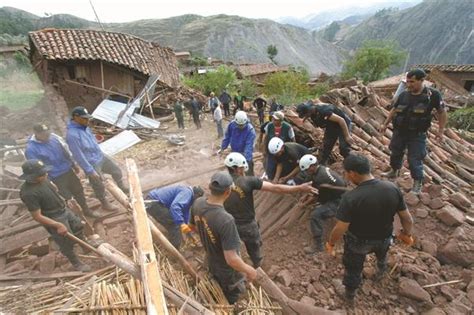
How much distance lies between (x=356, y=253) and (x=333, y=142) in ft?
7.44

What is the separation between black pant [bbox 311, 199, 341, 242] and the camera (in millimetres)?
3936

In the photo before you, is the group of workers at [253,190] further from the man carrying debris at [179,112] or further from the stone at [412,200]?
the man carrying debris at [179,112]

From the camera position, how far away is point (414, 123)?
13.0ft

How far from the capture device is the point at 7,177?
6.01 metres

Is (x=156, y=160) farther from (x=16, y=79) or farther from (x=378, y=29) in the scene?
(x=378, y=29)

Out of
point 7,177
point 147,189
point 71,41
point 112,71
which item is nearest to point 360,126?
point 147,189

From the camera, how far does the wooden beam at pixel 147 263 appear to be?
195 cm

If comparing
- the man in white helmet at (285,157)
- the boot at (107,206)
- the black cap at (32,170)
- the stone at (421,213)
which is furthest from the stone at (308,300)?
the boot at (107,206)

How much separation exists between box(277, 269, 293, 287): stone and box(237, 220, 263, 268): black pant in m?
0.31

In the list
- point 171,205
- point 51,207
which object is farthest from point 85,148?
point 171,205

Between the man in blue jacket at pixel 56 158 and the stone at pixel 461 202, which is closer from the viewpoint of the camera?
the stone at pixel 461 202

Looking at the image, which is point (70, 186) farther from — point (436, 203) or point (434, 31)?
point (434, 31)

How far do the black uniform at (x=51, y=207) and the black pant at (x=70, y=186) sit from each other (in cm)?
101

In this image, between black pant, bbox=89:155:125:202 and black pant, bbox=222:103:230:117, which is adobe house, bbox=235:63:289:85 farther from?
black pant, bbox=89:155:125:202
